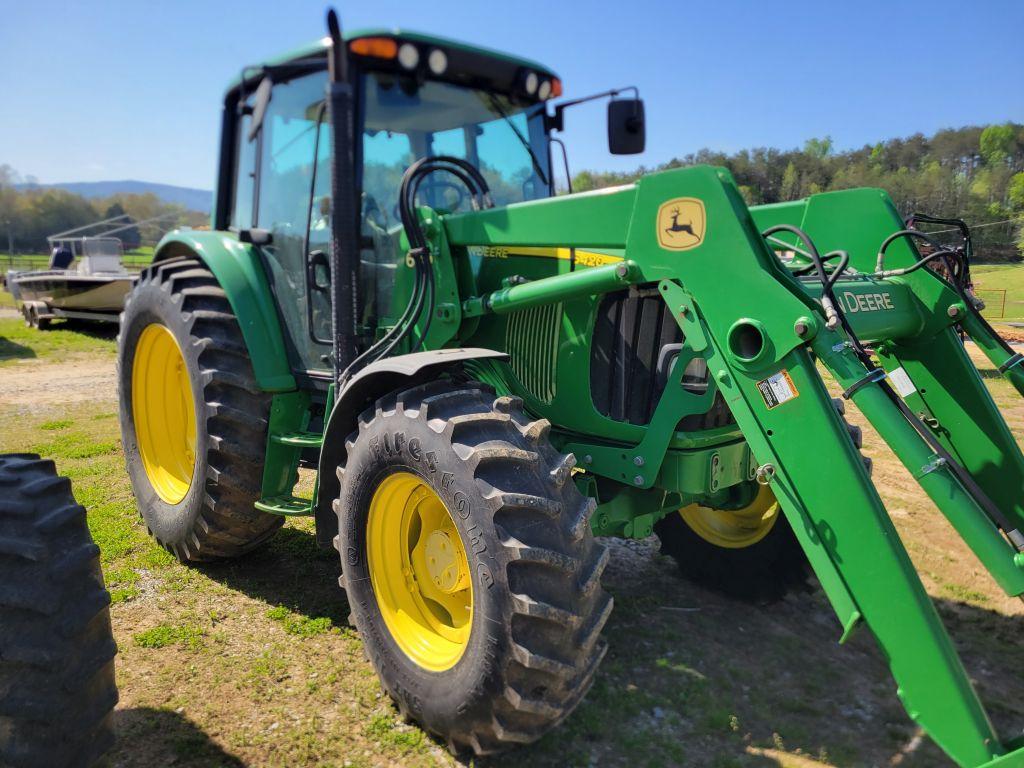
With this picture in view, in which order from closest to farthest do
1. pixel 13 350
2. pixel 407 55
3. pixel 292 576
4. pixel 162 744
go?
pixel 162 744, pixel 407 55, pixel 292 576, pixel 13 350

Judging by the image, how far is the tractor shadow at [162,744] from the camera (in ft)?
8.60

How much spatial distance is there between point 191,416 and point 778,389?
350cm

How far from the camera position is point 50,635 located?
213 cm

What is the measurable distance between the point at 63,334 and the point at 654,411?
48.7 feet

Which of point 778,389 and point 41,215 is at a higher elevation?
point 41,215

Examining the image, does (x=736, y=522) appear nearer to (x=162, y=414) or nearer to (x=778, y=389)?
(x=778, y=389)

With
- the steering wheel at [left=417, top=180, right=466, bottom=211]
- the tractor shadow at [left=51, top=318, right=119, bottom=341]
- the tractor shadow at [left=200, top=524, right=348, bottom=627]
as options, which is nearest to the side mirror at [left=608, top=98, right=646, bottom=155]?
the steering wheel at [left=417, top=180, right=466, bottom=211]

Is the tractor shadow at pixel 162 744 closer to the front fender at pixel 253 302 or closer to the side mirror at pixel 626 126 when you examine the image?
the front fender at pixel 253 302

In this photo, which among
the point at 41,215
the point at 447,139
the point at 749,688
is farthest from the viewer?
the point at 41,215

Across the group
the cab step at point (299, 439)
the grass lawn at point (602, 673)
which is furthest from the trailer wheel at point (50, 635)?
the cab step at point (299, 439)

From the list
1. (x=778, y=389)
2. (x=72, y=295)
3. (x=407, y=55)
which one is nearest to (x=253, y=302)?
(x=407, y=55)

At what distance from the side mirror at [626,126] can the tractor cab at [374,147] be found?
0.41 meters

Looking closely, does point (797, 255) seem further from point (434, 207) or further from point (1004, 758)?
point (1004, 758)

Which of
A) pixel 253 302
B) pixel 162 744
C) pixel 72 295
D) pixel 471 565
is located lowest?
pixel 162 744
